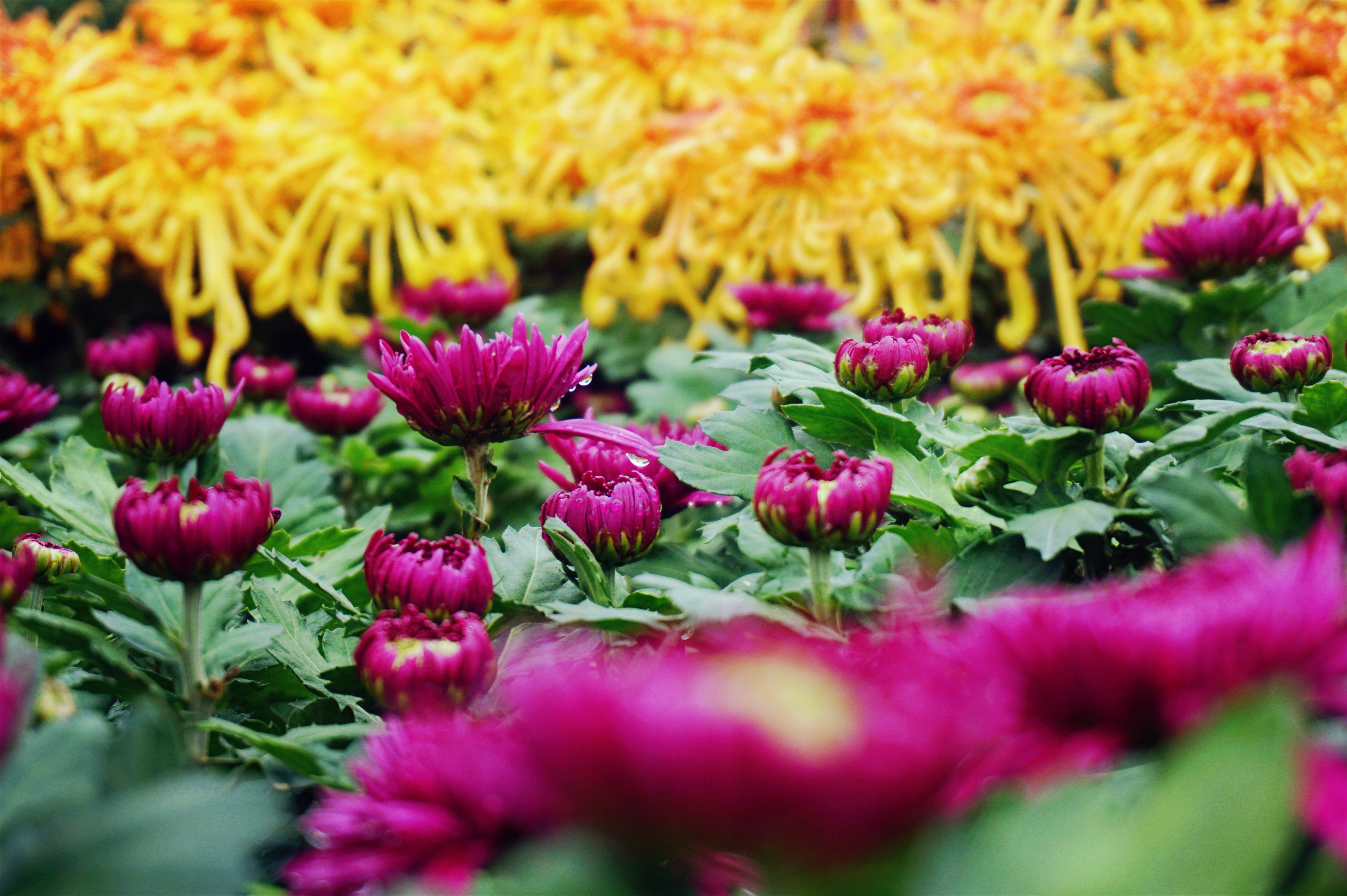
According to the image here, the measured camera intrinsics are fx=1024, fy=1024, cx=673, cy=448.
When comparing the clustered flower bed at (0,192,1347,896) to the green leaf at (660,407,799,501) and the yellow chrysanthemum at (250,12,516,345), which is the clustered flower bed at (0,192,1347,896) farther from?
the yellow chrysanthemum at (250,12,516,345)

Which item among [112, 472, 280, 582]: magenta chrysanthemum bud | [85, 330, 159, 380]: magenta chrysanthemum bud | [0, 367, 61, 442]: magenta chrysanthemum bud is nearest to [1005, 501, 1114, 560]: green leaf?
[112, 472, 280, 582]: magenta chrysanthemum bud

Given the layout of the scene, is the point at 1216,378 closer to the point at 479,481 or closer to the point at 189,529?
the point at 479,481

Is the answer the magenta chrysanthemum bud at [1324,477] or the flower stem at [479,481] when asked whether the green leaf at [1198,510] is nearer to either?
the magenta chrysanthemum bud at [1324,477]

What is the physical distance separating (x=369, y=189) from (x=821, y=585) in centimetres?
103

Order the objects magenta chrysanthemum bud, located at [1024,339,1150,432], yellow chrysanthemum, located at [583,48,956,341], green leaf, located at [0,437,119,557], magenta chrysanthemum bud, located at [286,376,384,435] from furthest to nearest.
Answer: yellow chrysanthemum, located at [583,48,956,341] < magenta chrysanthemum bud, located at [286,376,384,435] < green leaf, located at [0,437,119,557] < magenta chrysanthemum bud, located at [1024,339,1150,432]

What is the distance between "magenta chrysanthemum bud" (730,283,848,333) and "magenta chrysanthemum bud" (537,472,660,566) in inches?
17.3

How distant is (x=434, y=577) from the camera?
0.47 metres

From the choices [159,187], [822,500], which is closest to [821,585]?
[822,500]

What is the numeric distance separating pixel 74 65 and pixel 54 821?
1.31m

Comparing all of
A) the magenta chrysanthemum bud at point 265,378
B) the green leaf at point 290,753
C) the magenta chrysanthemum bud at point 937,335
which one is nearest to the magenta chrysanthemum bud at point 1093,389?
the magenta chrysanthemum bud at point 937,335

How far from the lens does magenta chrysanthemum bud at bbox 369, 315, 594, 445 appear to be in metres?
0.52

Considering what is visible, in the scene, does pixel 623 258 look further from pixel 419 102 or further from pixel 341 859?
pixel 341 859

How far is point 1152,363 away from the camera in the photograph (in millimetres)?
850

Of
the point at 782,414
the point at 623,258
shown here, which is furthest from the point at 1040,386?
the point at 623,258
